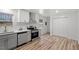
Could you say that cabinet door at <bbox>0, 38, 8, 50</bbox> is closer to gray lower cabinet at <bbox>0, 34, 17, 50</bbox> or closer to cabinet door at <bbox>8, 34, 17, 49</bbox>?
gray lower cabinet at <bbox>0, 34, 17, 50</bbox>

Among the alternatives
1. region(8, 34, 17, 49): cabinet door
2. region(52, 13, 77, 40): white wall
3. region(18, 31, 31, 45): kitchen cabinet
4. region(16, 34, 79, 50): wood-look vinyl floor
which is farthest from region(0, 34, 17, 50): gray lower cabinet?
region(52, 13, 77, 40): white wall

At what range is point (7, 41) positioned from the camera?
237 cm

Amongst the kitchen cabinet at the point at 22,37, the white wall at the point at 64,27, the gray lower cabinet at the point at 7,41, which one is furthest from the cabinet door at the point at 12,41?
the white wall at the point at 64,27

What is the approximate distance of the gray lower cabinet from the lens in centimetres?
215

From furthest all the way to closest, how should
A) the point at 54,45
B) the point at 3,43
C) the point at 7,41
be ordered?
the point at 7,41 < the point at 3,43 < the point at 54,45

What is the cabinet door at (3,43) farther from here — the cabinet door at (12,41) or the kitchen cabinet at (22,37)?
the kitchen cabinet at (22,37)

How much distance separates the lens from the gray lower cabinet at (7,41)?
2154mm

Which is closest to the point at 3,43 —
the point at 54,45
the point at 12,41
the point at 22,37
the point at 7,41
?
the point at 7,41

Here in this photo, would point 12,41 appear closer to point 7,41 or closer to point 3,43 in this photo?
point 7,41
